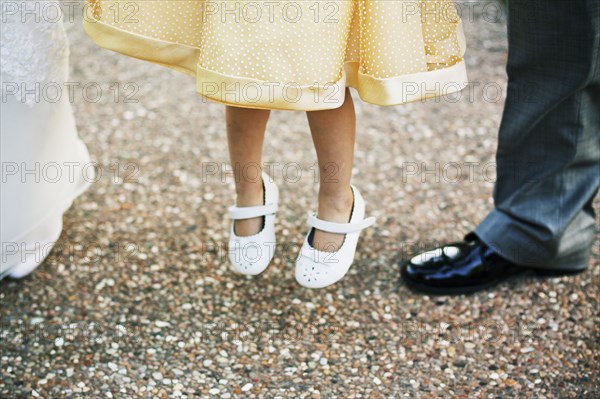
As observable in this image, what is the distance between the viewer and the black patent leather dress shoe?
6.05ft

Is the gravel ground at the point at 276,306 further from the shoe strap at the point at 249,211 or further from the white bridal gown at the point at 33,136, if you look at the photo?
the shoe strap at the point at 249,211

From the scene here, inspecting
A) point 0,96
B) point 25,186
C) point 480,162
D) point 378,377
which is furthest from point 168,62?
point 480,162

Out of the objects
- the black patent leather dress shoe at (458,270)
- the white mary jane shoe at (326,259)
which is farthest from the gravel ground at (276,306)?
the white mary jane shoe at (326,259)

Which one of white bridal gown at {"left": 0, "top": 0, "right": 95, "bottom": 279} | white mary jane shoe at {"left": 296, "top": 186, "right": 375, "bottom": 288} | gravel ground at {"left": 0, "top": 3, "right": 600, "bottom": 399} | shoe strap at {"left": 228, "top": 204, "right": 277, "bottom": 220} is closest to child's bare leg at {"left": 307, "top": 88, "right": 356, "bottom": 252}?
white mary jane shoe at {"left": 296, "top": 186, "right": 375, "bottom": 288}

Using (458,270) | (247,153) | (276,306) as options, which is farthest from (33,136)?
(458,270)

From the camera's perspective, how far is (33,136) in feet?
5.81

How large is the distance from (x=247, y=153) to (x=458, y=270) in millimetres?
636

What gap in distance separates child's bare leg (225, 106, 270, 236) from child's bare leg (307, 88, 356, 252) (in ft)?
0.44

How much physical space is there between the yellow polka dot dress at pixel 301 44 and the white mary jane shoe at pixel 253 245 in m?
0.38

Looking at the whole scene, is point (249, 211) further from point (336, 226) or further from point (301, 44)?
point (301, 44)

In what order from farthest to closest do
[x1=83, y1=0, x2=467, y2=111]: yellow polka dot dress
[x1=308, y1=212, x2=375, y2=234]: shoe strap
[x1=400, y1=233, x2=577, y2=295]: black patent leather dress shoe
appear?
[x1=400, y1=233, x2=577, y2=295]: black patent leather dress shoe < [x1=308, y1=212, x2=375, y2=234]: shoe strap < [x1=83, y1=0, x2=467, y2=111]: yellow polka dot dress

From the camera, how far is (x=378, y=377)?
1614mm

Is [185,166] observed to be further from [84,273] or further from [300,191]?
[84,273]

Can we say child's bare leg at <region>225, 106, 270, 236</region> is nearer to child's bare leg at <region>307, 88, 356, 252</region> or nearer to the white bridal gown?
child's bare leg at <region>307, 88, 356, 252</region>
